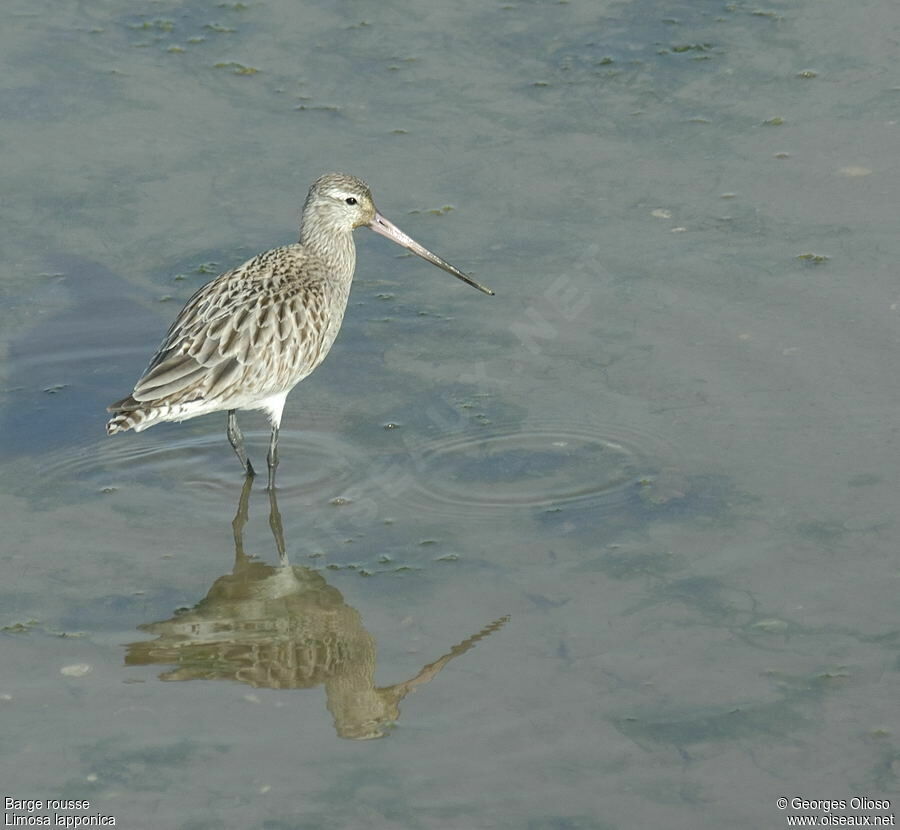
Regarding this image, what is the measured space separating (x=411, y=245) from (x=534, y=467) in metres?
1.63

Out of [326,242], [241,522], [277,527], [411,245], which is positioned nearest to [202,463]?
[241,522]

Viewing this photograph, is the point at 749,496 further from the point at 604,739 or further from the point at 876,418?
the point at 604,739

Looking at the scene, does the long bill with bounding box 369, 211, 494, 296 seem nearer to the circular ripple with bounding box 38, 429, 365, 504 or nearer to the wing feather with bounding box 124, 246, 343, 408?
the wing feather with bounding box 124, 246, 343, 408

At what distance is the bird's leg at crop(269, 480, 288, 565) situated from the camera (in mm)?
7683

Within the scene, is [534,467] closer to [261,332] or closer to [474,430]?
[474,430]

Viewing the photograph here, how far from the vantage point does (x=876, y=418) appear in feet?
27.1

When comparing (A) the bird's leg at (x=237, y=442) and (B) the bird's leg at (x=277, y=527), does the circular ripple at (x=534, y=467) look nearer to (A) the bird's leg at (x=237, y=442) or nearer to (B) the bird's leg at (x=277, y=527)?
(B) the bird's leg at (x=277, y=527)

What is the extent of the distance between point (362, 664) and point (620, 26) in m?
6.44

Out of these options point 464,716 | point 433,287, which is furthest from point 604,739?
point 433,287

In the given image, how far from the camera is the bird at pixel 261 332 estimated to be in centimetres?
785

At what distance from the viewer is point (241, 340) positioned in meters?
8.04

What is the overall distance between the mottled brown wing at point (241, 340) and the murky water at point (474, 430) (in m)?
0.57

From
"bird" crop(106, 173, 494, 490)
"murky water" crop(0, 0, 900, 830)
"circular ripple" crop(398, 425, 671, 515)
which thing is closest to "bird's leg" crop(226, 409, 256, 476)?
"bird" crop(106, 173, 494, 490)

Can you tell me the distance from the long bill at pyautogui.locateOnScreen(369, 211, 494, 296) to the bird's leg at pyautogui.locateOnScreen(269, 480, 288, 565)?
1642 mm
